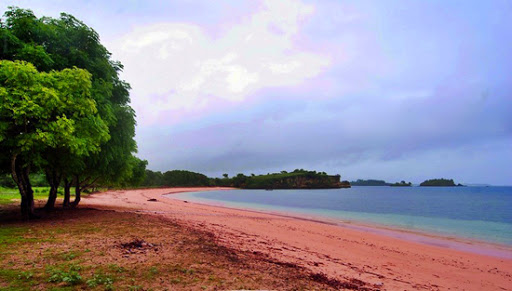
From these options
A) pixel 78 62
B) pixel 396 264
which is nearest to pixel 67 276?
pixel 396 264

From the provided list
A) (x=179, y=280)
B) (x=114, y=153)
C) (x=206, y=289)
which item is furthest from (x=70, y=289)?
(x=114, y=153)

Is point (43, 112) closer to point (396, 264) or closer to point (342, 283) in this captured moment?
point (342, 283)

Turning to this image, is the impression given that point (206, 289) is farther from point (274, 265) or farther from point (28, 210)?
point (28, 210)

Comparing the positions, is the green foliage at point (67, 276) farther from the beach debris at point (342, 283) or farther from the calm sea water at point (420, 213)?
the calm sea water at point (420, 213)

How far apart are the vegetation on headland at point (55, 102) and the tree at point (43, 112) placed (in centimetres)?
3

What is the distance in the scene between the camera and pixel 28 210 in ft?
50.3

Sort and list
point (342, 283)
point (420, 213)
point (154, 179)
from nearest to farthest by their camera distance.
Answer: point (342, 283)
point (420, 213)
point (154, 179)

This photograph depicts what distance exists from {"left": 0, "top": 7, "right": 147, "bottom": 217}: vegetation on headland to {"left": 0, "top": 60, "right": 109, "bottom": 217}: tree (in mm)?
29

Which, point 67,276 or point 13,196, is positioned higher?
point 67,276

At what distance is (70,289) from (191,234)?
7.08m

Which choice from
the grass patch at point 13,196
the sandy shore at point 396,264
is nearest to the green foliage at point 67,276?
the sandy shore at point 396,264

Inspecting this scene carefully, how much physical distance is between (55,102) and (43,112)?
0.72m

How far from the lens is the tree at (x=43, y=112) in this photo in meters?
10.7

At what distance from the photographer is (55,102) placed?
36.4 ft
